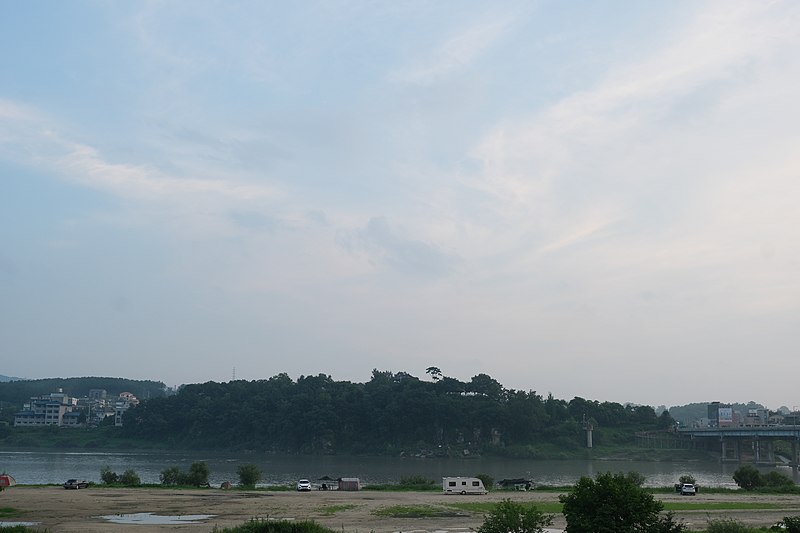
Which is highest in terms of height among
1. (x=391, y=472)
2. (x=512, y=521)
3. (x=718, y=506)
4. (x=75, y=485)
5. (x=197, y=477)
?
(x=512, y=521)

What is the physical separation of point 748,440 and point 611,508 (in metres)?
143

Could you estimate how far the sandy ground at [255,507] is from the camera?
40.8 m

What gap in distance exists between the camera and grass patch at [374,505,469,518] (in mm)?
46781

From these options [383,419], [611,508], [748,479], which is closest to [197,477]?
[748,479]

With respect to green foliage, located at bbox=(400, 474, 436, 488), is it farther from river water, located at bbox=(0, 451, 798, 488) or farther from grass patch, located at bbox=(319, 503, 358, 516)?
grass patch, located at bbox=(319, 503, 358, 516)

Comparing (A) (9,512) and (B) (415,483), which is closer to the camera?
(A) (9,512)

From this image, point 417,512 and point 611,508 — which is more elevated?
point 611,508

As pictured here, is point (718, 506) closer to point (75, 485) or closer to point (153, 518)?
point (153, 518)

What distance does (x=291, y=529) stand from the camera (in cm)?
2573

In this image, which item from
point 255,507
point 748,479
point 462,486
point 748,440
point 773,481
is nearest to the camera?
point 255,507

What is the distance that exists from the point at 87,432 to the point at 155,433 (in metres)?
19.1

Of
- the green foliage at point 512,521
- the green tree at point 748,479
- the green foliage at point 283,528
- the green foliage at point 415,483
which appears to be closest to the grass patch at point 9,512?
the green foliage at point 283,528

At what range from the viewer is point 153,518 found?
44.4 m

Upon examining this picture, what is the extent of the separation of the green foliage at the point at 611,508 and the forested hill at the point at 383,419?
5421 inches
